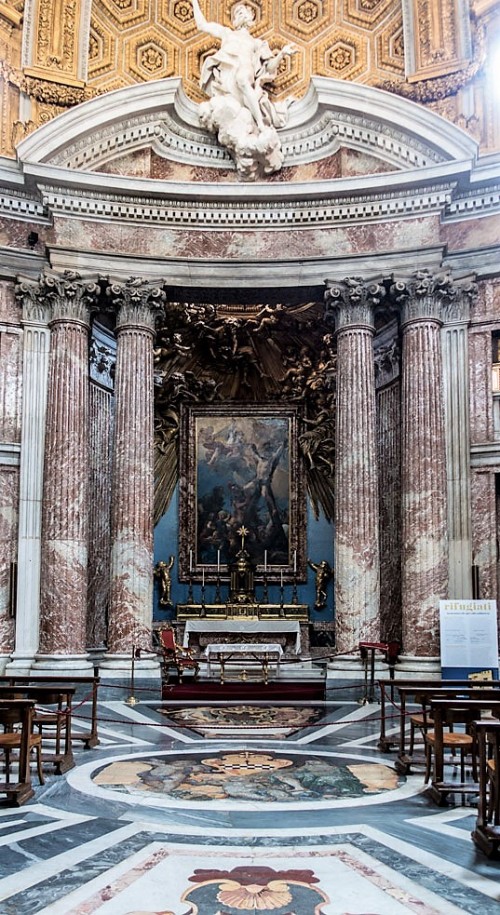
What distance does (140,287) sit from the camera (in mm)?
16547

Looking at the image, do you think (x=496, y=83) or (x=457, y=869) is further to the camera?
(x=496, y=83)

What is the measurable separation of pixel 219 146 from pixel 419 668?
10656 millimetres

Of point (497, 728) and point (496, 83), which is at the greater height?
point (496, 83)

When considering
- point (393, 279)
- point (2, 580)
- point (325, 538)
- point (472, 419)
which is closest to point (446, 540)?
point (472, 419)

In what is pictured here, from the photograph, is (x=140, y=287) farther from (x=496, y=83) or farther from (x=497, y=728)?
(x=497, y=728)

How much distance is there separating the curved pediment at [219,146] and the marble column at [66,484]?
8.75 feet

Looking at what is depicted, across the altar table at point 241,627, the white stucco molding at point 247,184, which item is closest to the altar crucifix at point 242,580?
the altar table at point 241,627

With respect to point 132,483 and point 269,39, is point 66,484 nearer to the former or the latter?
point 132,483

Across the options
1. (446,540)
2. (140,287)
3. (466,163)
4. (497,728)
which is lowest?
(497,728)

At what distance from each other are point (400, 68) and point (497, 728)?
51.2ft

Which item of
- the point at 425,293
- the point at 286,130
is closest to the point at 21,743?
the point at 425,293

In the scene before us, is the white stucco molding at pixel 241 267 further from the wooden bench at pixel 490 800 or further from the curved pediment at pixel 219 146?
the wooden bench at pixel 490 800

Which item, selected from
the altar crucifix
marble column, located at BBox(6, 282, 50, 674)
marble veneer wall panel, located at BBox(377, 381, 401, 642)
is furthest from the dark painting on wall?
marble column, located at BBox(6, 282, 50, 674)

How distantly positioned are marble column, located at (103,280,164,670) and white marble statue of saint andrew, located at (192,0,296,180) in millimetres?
3504
